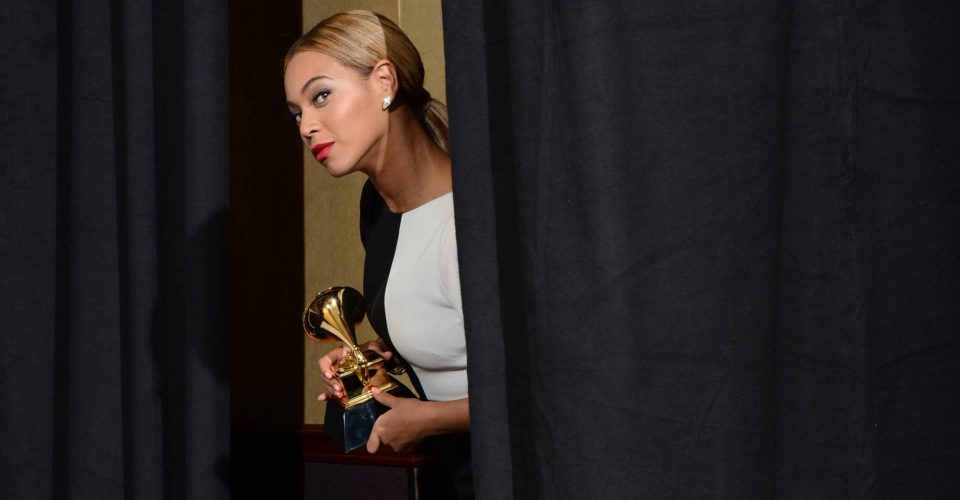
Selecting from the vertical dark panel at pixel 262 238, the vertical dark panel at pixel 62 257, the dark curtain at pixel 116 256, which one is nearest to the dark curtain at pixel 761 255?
the dark curtain at pixel 116 256

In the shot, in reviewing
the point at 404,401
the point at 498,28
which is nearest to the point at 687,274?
the point at 498,28

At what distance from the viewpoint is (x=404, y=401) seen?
103 cm

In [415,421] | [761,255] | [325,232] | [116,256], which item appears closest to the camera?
[761,255]

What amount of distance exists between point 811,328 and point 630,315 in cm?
15

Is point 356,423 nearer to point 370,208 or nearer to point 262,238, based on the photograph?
point 370,208

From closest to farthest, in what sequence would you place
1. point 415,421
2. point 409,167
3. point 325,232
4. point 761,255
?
point 761,255 → point 415,421 → point 409,167 → point 325,232

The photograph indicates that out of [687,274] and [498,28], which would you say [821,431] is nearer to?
[687,274]

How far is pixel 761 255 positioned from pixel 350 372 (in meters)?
0.57

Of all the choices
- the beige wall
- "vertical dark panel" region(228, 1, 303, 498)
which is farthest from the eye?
"vertical dark panel" region(228, 1, 303, 498)

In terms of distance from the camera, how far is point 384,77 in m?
1.07

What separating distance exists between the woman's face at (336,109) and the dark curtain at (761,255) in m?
0.38

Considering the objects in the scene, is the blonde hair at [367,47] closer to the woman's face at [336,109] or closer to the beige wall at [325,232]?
the woman's face at [336,109]

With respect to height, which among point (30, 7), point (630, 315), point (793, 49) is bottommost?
point (630, 315)

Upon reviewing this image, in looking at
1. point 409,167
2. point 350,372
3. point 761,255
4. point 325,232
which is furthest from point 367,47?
point 325,232
